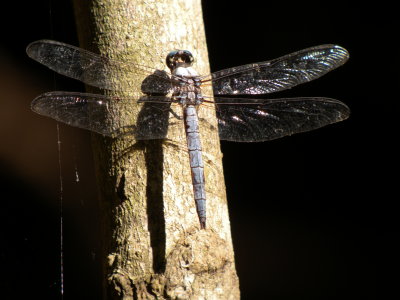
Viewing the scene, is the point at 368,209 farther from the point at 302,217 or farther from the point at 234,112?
the point at 234,112

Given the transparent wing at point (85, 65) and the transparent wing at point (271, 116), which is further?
the transparent wing at point (271, 116)

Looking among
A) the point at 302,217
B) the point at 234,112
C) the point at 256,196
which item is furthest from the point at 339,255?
the point at 234,112

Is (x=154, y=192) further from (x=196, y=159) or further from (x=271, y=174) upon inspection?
(x=271, y=174)

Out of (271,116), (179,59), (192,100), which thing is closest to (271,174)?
(271,116)

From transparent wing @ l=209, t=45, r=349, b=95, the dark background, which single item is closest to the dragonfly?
transparent wing @ l=209, t=45, r=349, b=95

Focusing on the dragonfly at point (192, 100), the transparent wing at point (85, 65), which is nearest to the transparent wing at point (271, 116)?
the dragonfly at point (192, 100)

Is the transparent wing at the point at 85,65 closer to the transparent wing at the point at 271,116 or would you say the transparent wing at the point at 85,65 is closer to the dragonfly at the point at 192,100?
the dragonfly at the point at 192,100
